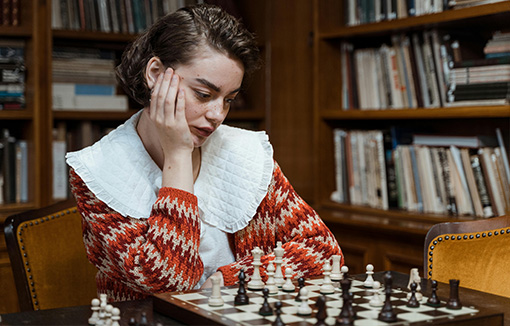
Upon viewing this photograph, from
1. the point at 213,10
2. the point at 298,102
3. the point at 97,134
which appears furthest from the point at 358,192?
the point at 213,10

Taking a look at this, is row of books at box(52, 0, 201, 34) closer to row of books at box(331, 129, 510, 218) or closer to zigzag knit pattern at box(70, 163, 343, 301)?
row of books at box(331, 129, 510, 218)

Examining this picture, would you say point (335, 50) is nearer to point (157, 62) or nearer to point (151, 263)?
point (157, 62)

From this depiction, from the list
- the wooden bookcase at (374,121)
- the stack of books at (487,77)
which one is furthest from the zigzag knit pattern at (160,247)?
the stack of books at (487,77)

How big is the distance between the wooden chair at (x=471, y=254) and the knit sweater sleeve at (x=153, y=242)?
602 millimetres

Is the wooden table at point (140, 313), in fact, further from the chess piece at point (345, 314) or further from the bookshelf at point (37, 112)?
the bookshelf at point (37, 112)

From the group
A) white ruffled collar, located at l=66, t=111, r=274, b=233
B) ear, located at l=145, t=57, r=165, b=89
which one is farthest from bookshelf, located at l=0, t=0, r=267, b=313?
A: ear, located at l=145, t=57, r=165, b=89

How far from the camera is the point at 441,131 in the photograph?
2.94 m

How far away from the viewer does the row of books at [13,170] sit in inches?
112

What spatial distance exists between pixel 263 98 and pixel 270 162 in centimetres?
163

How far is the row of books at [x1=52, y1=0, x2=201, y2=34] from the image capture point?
2.97 m

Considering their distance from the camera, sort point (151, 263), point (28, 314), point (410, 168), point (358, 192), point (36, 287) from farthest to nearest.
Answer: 1. point (358, 192)
2. point (410, 168)
3. point (36, 287)
4. point (151, 263)
5. point (28, 314)

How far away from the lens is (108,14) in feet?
10.0

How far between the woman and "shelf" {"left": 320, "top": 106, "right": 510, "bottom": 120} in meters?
1.04

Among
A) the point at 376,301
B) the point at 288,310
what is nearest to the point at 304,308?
the point at 288,310
